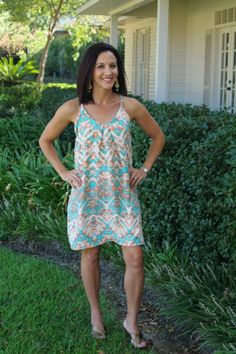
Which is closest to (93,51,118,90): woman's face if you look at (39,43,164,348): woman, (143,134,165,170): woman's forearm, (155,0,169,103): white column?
(39,43,164,348): woman

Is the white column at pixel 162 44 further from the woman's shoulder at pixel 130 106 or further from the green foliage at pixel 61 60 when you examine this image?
the green foliage at pixel 61 60

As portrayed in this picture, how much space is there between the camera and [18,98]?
13469mm

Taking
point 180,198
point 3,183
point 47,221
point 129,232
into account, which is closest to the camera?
point 129,232

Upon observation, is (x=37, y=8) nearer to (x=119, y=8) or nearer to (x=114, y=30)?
(x=114, y=30)

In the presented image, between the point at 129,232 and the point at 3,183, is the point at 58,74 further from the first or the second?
the point at 129,232

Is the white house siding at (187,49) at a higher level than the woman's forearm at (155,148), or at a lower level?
higher

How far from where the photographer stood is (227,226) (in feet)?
13.3

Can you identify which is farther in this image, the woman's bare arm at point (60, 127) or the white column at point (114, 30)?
the white column at point (114, 30)

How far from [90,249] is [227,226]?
94cm

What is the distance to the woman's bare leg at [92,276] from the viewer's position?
383 centimetres

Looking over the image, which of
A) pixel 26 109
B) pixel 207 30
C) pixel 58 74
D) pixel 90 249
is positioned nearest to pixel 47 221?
pixel 90 249

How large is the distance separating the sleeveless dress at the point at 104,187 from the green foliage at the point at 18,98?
9497 mm

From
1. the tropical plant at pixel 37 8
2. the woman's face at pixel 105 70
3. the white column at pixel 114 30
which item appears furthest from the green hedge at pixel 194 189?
the tropical plant at pixel 37 8

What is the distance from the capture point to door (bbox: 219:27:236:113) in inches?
460
